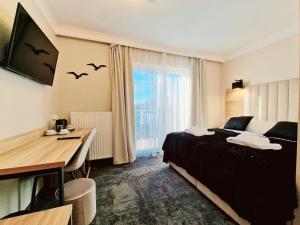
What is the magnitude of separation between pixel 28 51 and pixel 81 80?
58.8 inches

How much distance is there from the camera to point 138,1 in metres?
2.04

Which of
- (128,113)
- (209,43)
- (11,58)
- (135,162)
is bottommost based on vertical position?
(135,162)

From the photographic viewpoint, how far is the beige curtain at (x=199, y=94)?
3850 millimetres

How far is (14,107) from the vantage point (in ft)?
4.75

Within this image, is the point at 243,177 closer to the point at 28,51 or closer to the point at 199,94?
the point at 28,51

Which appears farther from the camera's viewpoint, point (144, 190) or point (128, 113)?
point (128, 113)

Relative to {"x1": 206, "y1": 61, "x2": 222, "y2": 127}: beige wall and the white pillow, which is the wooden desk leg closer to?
the white pillow

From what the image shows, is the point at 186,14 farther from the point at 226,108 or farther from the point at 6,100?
the point at 226,108

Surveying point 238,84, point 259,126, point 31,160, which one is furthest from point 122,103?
point 238,84

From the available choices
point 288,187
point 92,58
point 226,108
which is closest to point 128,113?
point 92,58

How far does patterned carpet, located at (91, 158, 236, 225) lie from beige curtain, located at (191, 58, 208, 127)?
173cm

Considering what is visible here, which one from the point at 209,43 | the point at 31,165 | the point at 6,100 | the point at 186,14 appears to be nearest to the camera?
the point at 31,165

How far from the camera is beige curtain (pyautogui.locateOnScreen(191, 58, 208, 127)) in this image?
385 centimetres

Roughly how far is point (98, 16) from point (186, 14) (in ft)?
4.55
